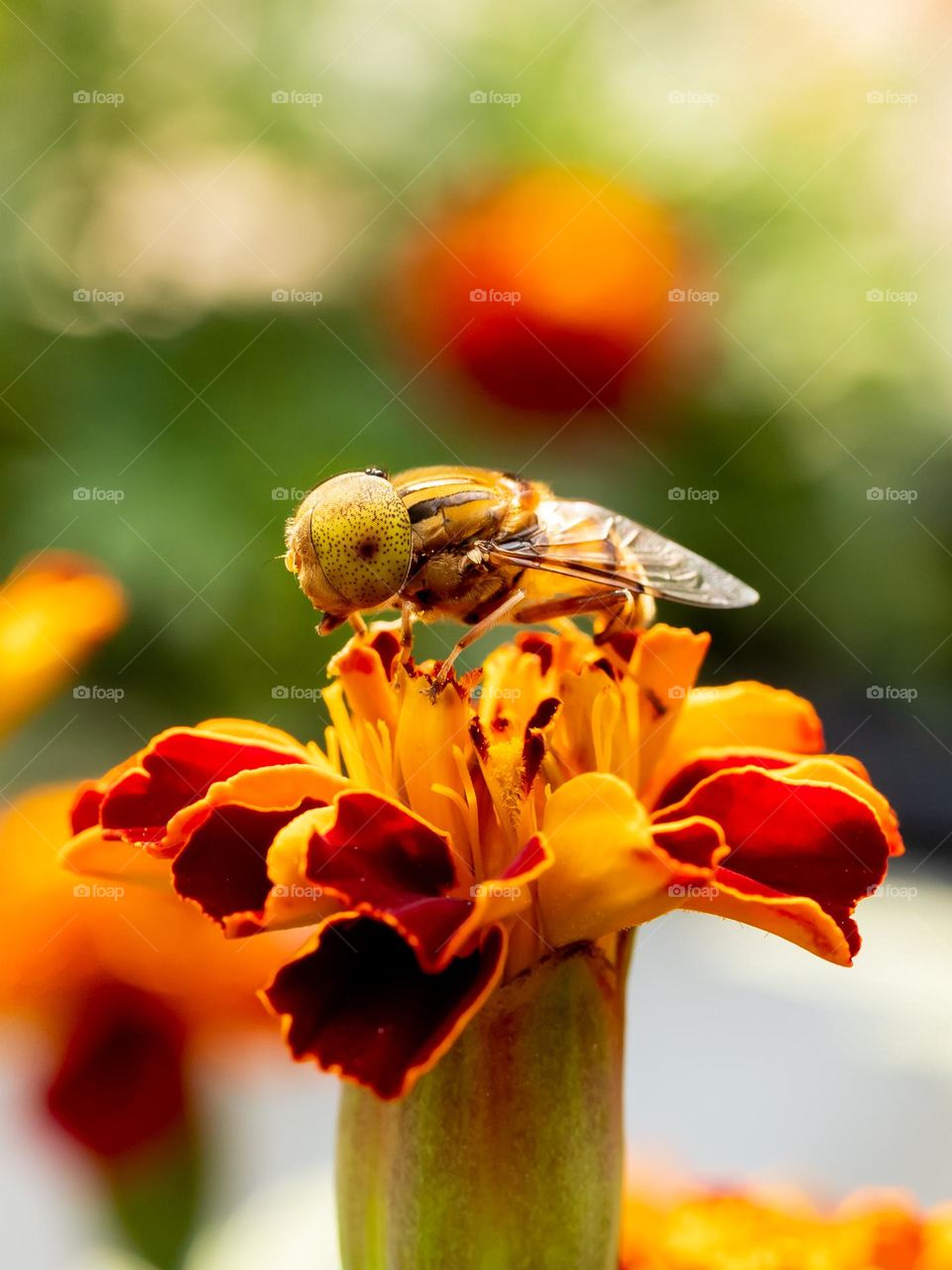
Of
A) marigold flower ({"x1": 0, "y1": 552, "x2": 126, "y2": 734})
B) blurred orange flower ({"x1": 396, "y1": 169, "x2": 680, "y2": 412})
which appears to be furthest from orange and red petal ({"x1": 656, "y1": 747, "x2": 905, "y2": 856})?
blurred orange flower ({"x1": 396, "y1": 169, "x2": 680, "y2": 412})

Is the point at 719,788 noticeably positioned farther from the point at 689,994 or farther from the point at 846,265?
the point at 846,265

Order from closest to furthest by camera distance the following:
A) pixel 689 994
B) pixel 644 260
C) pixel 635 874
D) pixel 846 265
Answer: pixel 635 874
pixel 644 260
pixel 689 994
pixel 846 265

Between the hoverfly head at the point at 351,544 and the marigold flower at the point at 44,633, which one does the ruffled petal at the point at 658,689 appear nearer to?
the hoverfly head at the point at 351,544

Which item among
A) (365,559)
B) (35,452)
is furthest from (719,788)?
(35,452)

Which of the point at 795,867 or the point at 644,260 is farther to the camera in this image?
the point at 644,260

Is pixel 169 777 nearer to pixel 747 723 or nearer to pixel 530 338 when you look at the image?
pixel 747 723

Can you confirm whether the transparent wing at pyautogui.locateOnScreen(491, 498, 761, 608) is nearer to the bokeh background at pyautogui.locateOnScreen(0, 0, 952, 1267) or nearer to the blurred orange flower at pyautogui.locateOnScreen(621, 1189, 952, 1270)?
the blurred orange flower at pyautogui.locateOnScreen(621, 1189, 952, 1270)

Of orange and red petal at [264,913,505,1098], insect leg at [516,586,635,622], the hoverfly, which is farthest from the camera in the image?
insect leg at [516,586,635,622]
